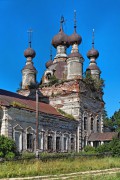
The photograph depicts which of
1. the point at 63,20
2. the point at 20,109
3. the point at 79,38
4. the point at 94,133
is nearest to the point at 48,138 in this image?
the point at 20,109

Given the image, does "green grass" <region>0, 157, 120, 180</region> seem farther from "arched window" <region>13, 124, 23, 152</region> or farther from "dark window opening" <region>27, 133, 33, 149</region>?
"dark window opening" <region>27, 133, 33, 149</region>

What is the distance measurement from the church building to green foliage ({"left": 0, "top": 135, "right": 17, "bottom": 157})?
1.22 meters

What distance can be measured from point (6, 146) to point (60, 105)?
12396mm

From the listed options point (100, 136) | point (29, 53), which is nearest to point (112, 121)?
point (100, 136)

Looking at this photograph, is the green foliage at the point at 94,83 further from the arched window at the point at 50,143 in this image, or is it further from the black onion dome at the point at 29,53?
the arched window at the point at 50,143

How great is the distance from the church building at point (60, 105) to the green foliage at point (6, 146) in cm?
122

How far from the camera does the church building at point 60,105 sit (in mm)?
28266

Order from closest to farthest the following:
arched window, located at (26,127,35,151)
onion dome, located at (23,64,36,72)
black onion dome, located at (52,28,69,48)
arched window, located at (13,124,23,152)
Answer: arched window, located at (13,124,23,152), arched window, located at (26,127,35,151), onion dome, located at (23,64,36,72), black onion dome, located at (52,28,69,48)

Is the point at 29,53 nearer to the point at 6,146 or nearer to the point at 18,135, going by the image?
the point at 18,135

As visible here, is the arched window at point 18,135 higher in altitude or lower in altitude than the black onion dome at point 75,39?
lower

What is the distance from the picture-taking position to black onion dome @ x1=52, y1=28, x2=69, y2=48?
4106 centimetres

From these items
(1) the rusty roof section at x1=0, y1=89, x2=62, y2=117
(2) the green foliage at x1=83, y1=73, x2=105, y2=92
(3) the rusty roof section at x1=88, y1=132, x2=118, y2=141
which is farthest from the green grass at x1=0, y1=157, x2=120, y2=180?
(2) the green foliage at x1=83, y1=73, x2=105, y2=92

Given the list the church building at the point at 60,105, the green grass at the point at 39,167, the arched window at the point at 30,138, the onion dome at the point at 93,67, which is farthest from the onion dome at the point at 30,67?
the green grass at the point at 39,167

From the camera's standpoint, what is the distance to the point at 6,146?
80.9 feet
